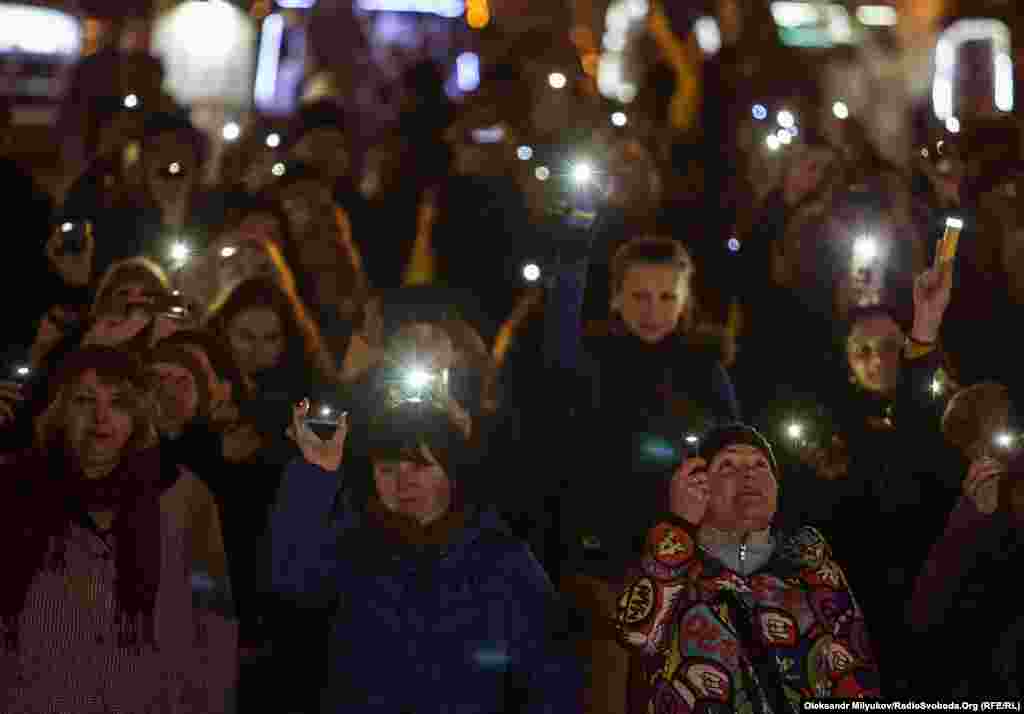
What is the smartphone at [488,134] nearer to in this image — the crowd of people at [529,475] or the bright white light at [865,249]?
the crowd of people at [529,475]

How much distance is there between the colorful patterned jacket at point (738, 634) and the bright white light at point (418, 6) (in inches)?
358

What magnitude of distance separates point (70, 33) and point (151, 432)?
8.80m

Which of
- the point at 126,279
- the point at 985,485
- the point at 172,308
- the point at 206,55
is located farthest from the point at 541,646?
the point at 206,55

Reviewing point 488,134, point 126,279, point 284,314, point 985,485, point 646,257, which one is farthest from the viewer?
point 488,134

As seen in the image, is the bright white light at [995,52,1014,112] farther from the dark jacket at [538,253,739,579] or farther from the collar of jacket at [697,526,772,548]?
the collar of jacket at [697,526,772,548]

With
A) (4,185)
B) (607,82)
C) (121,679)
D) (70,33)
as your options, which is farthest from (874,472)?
(607,82)

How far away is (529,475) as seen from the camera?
15.8 feet

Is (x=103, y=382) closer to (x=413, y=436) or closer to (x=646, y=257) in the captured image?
(x=413, y=436)

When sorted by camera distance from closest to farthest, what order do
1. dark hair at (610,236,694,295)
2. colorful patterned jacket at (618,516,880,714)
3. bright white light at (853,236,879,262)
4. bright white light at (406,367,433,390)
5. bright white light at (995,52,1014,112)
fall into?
colorful patterned jacket at (618,516,880,714), bright white light at (406,367,433,390), dark hair at (610,236,694,295), bright white light at (853,236,879,262), bright white light at (995,52,1014,112)

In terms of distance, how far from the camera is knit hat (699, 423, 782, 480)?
3865 millimetres

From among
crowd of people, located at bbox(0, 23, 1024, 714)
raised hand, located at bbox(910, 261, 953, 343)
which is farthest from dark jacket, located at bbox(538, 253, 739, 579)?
raised hand, located at bbox(910, 261, 953, 343)

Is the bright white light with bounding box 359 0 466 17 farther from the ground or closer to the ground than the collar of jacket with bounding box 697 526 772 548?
farther from the ground

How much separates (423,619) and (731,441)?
943mm

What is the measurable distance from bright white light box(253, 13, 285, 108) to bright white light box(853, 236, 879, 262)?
25.2 feet
